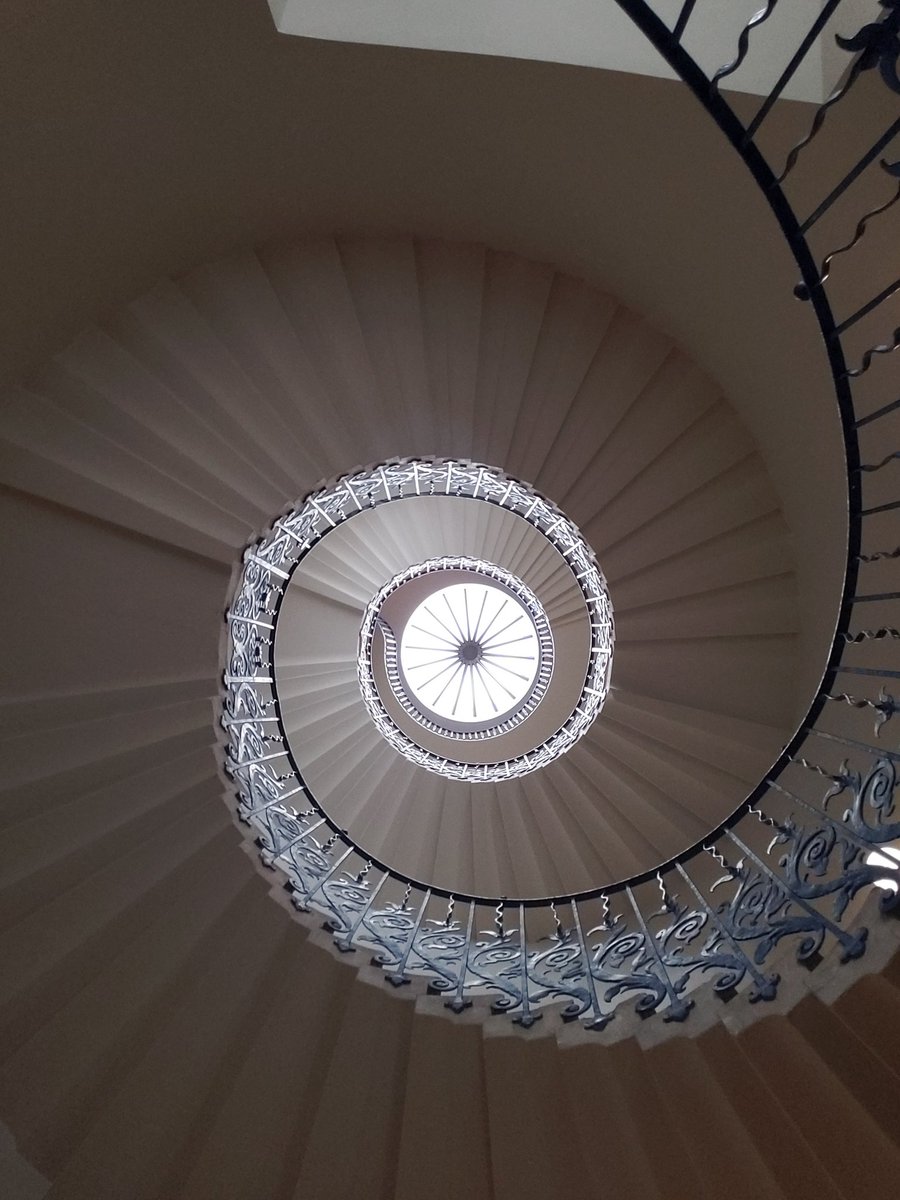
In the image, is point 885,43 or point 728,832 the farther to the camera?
point 728,832

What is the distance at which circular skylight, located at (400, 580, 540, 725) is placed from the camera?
15.1 m

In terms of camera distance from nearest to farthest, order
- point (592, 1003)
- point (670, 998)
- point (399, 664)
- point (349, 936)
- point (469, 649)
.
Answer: point (670, 998)
point (592, 1003)
point (349, 936)
point (399, 664)
point (469, 649)

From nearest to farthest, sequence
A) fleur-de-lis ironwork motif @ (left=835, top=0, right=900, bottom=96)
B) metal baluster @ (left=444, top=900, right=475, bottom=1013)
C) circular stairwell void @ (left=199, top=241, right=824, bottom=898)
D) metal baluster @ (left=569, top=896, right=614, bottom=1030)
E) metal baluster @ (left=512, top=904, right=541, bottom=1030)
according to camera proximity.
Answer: fleur-de-lis ironwork motif @ (left=835, top=0, right=900, bottom=96), metal baluster @ (left=569, top=896, right=614, bottom=1030), metal baluster @ (left=512, top=904, right=541, bottom=1030), metal baluster @ (left=444, top=900, right=475, bottom=1013), circular stairwell void @ (left=199, top=241, right=824, bottom=898)

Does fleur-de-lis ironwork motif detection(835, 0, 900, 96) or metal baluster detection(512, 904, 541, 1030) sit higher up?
fleur-de-lis ironwork motif detection(835, 0, 900, 96)

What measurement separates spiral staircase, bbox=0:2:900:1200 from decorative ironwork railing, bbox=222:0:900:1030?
4 centimetres

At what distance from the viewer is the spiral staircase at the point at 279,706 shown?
139 inches

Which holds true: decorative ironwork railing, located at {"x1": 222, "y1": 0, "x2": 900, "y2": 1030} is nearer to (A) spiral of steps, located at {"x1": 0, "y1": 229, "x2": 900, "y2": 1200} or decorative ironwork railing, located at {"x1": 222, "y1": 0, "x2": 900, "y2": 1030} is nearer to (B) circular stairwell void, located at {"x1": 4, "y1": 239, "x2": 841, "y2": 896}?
(A) spiral of steps, located at {"x1": 0, "y1": 229, "x2": 900, "y2": 1200}

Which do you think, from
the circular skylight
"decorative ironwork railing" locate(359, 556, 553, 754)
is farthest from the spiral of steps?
the circular skylight

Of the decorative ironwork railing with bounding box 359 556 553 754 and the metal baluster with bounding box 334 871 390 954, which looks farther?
the decorative ironwork railing with bounding box 359 556 553 754

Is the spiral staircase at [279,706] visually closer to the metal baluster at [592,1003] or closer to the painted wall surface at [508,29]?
the metal baluster at [592,1003]

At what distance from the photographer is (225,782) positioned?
16.5 feet

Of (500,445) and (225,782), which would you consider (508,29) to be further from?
(225,782)

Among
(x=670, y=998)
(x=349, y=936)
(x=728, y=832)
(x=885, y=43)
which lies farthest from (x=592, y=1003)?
(x=885, y=43)

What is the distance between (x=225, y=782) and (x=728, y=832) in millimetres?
3267
